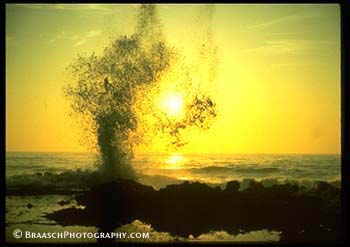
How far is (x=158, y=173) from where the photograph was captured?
17.8 ft

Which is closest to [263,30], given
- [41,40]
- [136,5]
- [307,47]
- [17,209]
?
[307,47]

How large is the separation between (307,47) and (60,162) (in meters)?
2.16

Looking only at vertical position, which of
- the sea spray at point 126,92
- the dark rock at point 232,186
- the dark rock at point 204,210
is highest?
the sea spray at point 126,92

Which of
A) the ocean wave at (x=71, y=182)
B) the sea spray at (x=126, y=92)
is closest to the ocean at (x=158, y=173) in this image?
the ocean wave at (x=71, y=182)

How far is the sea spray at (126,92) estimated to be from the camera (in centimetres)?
538

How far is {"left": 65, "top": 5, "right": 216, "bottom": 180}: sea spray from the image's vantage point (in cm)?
538

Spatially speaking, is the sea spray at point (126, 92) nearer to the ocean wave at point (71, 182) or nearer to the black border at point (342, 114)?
the ocean wave at point (71, 182)

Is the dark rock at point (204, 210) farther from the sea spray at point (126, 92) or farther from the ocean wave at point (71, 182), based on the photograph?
the sea spray at point (126, 92)

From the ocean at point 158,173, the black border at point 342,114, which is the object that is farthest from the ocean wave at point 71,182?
the black border at point 342,114

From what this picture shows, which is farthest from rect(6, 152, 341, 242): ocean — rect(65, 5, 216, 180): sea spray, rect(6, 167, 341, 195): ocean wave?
rect(65, 5, 216, 180): sea spray

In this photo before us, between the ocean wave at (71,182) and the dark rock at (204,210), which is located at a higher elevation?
the ocean wave at (71,182)

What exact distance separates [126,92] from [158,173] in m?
0.70

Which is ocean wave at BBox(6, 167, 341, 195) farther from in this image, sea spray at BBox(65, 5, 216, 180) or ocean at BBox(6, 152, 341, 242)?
sea spray at BBox(65, 5, 216, 180)

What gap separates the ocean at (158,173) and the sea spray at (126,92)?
0.50ft
